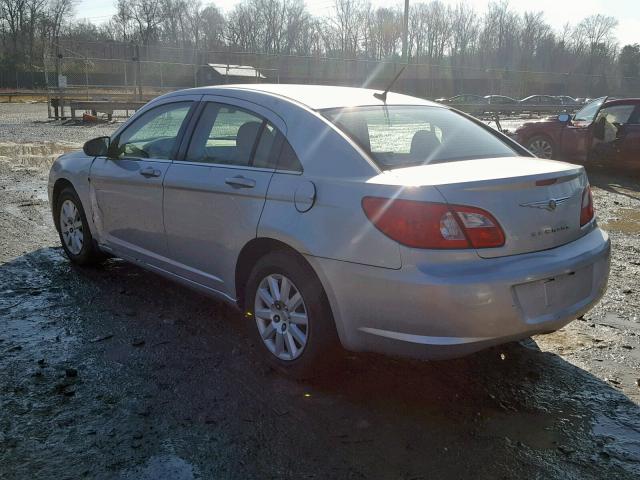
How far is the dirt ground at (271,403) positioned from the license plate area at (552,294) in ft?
1.79

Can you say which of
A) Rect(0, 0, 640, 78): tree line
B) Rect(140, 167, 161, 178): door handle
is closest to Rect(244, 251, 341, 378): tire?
Rect(140, 167, 161, 178): door handle

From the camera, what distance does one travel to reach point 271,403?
10.7 feet

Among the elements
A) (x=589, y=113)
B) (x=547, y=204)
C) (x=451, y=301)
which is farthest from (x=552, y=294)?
(x=589, y=113)

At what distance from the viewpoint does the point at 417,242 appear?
2891mm

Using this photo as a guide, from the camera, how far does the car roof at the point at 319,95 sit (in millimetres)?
3760

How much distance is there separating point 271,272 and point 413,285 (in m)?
0.96

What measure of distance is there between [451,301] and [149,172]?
257 cm

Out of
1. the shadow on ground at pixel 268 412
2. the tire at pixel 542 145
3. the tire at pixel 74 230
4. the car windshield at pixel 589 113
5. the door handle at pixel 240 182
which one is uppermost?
the car windshield at pixel 589 113

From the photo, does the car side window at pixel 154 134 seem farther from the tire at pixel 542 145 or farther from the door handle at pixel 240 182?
the tire at pixel 542 145

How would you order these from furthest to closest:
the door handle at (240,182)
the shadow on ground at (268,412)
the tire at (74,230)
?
the tire at (74,230) → the door handle at (240,182) → the shadow on ground at (268,412)


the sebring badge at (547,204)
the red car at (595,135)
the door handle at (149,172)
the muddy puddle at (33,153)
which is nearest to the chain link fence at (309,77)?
the muddy puddle at (33,153)

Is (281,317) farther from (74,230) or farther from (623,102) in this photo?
(623,102)

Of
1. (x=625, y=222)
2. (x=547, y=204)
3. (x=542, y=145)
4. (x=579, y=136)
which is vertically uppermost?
(x=579, y=136)

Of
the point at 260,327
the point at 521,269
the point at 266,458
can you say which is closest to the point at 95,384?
the point at 260,327
